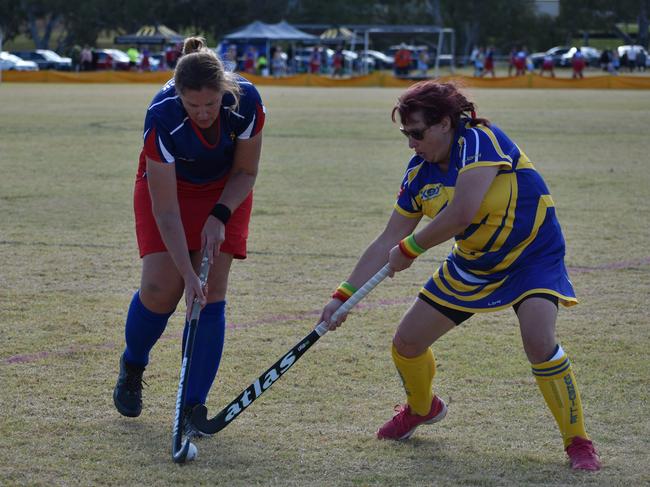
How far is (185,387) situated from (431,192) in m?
1.30

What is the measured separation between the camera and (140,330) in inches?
177

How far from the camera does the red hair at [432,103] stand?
12.6 ft

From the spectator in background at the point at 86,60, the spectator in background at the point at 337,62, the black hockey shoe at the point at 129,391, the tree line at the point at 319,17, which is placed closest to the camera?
the black hockey shoe at the point at 129,391

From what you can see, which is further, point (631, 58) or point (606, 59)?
point (631, 58)

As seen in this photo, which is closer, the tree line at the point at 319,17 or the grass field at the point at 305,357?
the grass field at the point at 305,357

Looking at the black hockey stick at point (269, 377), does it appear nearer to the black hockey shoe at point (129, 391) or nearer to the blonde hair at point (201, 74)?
the black hockey shoe at point (129, 391)

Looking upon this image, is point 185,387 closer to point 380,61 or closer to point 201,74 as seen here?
point 201,74

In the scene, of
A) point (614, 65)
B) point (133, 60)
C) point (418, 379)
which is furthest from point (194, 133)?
point (133, 60)

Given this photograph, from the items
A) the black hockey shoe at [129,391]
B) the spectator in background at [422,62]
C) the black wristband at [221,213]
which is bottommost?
the spectator in background at [422,62]

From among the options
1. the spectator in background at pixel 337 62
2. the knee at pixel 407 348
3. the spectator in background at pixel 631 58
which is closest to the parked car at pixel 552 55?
the spectator in background at pixel 631 58

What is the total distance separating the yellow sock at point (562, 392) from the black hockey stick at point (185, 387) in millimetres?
1418

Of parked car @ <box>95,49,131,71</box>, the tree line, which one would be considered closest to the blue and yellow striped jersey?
parked car @ <box>95,49,131,71</box>

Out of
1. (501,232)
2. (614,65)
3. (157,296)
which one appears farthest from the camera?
(614,65)

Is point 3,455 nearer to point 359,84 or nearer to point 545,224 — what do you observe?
point 545,224
